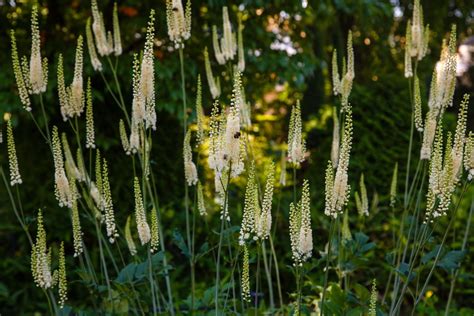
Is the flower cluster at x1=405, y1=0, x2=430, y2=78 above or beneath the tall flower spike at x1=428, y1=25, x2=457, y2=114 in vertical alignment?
above

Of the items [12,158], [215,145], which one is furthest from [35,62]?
[215,145]

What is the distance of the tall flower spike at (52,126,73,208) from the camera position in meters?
2.50

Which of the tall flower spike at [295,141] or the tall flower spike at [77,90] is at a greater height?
the tall flower spike at [77,90]

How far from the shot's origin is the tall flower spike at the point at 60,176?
98.5 inches

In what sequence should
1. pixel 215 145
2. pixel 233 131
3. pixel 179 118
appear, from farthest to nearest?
pixel 179 118, pixel 215 145, pixel 233 131

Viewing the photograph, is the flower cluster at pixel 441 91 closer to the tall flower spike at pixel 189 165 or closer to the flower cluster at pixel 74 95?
the tall flower spike at pixel 189 165

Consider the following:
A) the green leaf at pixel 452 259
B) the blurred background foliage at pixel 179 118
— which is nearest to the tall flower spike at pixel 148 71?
the green leaf at pixel 452 259

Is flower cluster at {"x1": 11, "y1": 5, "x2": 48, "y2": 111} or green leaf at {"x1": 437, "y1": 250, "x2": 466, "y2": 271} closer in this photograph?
flower cluster at {"x1": 11, "y1": 5, "x2": 48, "y2": 111}

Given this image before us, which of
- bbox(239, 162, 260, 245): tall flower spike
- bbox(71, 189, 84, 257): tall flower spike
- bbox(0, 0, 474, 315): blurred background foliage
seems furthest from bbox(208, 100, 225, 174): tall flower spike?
bbox(0, 0, 474, 315): blurred background foliage

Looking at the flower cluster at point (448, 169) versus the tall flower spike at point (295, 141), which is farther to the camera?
the tall flower spike at point (295, 141)

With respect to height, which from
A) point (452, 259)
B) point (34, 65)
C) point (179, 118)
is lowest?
point (452, 259)

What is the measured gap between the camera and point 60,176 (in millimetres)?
2562

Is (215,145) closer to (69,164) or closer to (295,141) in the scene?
(295,141)

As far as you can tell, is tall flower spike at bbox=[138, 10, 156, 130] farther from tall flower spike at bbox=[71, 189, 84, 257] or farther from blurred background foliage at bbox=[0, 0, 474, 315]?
blurred background foliage at bbox=[0, 0, 474, 315]
